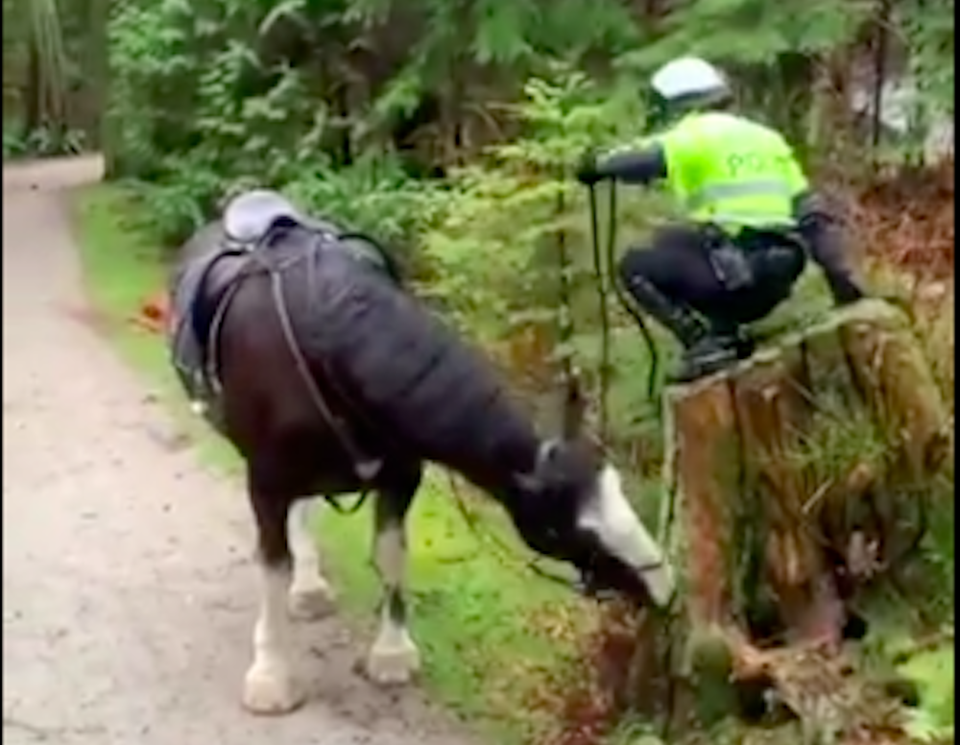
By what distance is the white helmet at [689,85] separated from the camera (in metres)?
2.00

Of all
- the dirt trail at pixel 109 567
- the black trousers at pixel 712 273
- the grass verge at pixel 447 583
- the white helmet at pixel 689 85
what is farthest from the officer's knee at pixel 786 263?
the dirt trail at pixel 109 567

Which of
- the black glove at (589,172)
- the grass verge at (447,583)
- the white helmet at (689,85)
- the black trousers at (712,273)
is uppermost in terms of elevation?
the white helmet at (689,85)

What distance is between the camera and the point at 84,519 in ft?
4.45

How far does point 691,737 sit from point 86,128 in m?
0.99

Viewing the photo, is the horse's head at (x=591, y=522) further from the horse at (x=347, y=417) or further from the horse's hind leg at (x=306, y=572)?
the horse's hind leg at (x=306, y=572)

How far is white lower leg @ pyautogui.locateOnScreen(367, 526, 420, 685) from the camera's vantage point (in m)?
2.12

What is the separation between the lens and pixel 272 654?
81.4 inches

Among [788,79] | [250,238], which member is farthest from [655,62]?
[250,238]

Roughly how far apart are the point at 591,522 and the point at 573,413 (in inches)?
4.4

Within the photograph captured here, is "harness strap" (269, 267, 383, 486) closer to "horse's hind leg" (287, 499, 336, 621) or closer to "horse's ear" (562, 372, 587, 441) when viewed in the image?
"horse's hind leg" (287, 499, 336, 621)

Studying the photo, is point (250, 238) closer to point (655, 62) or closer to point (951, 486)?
point (655, 62)

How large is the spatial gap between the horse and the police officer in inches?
8.2

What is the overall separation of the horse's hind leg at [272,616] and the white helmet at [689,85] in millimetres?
647

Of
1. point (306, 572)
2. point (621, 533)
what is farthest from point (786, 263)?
point (306, 572)
